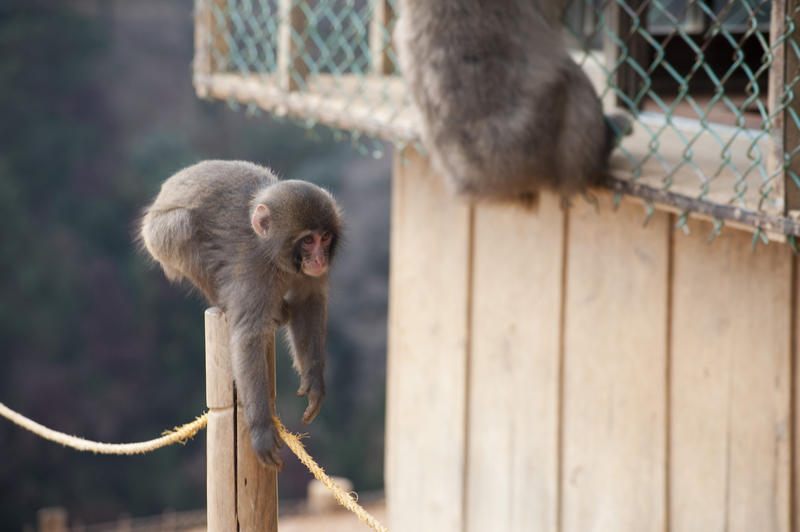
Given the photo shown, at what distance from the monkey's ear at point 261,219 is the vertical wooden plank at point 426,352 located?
1599 millimetres

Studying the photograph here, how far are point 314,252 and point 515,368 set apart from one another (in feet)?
4.93

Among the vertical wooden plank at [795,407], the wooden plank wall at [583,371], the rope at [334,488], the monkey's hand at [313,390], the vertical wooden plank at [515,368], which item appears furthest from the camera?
the vertical wooden plank at [515,368]

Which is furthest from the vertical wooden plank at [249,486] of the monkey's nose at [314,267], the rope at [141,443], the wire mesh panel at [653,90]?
the wire mesh panel at [653,90]

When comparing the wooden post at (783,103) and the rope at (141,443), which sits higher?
the wooden post at (783,103)

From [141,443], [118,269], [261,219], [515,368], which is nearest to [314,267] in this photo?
[261,219]

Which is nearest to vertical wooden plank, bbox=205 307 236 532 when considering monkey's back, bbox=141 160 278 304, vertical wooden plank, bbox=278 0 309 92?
monkey's back, bbox=141 160 278 304

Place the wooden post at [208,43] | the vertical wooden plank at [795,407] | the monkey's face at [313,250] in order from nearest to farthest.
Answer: the monkey's face at [313,250], the vertical wooden plank at [795,407], the wooden post at [208,43]

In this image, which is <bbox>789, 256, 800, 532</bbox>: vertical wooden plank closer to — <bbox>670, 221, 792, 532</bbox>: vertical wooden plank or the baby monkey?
<bbox>670, 221, 792, 532</bbox>: vertical wooden plank

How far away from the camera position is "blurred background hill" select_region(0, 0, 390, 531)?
14258mm

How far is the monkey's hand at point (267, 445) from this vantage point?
1729 millimetres

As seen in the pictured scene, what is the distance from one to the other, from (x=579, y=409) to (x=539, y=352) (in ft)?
0.75

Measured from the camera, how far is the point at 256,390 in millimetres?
1761

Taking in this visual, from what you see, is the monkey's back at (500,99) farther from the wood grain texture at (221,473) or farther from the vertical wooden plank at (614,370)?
the wood grain texture at (221,473)

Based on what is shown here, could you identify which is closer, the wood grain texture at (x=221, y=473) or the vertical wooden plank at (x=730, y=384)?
the wood grain texture at (x=221, y=473)
